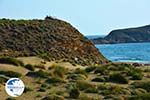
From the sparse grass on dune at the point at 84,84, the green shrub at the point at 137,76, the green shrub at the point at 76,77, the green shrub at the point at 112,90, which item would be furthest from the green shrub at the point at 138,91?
the green shrub at the point at 137,76

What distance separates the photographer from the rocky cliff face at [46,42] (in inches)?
2232

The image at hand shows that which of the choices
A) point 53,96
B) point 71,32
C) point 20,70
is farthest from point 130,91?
point 71,32

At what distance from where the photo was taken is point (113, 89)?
1297 inches

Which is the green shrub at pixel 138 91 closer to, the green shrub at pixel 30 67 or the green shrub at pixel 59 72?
the green shrub at pixel 59 72

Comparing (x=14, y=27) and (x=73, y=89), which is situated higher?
(x=14, y=27)

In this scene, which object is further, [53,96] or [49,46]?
[49,46]

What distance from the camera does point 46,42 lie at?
6006cm

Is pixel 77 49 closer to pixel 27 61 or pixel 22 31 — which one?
pixel 22 31

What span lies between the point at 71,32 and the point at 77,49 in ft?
12.7

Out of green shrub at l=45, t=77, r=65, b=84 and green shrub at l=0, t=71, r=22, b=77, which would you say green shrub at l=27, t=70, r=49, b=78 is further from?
green shrub at l=45, t=77, r=65, b=84

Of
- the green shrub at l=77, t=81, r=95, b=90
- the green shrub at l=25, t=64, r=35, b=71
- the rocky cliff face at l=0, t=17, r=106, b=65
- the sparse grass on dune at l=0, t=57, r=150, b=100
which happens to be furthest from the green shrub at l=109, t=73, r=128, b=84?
the rocky cliff face at l=0, t=17, r=106, b=65

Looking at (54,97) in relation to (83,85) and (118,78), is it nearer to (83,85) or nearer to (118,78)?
(83,85)

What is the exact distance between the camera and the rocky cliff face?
5669 cm


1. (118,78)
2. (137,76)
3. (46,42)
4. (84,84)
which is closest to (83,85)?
Answer: (84,84)
